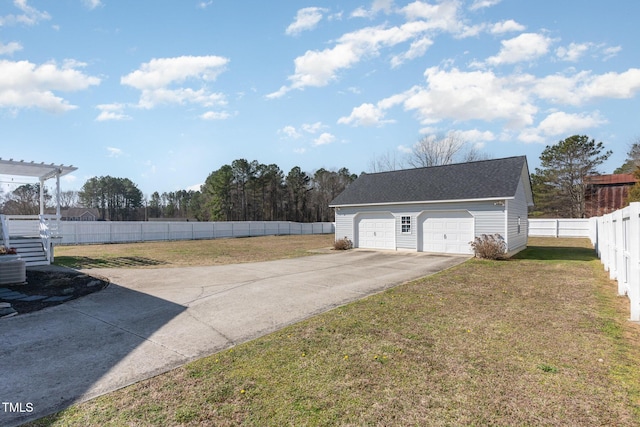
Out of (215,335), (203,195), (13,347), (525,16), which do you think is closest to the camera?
(13,347)

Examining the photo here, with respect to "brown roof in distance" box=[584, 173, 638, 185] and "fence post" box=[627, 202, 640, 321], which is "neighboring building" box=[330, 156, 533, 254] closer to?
"fence post" box=[627, 202, 640, 321]

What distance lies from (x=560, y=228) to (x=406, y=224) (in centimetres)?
1999

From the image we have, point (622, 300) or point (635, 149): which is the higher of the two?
point (635, 149)

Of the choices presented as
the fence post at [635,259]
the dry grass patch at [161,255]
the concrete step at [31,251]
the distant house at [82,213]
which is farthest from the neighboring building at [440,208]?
the distant house at [82,213]

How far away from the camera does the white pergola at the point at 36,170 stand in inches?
487

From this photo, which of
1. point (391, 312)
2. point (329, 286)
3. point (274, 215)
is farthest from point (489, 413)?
point (274, 215)

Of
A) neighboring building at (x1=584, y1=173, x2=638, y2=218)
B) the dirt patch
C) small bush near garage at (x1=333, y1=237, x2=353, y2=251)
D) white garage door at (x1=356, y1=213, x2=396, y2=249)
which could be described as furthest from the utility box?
neighboring building at (x1=584, y1=173, x2=638, y2=218)

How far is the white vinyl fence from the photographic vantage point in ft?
78.4

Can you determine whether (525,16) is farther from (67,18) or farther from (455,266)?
(67,18)

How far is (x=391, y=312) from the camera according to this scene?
5938mm

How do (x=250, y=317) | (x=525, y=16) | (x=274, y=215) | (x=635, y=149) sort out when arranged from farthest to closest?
(x=274, y=215)
(x=635, y=149)
(x=525, y=16)
(x=250, y=317)

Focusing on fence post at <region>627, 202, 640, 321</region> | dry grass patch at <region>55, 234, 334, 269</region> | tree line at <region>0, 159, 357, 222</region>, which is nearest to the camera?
fence post at <region>627, 202, 640, 321</region>

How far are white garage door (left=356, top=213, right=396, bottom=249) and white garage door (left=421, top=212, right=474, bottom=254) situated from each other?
5.85ft

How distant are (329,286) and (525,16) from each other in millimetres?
11841
